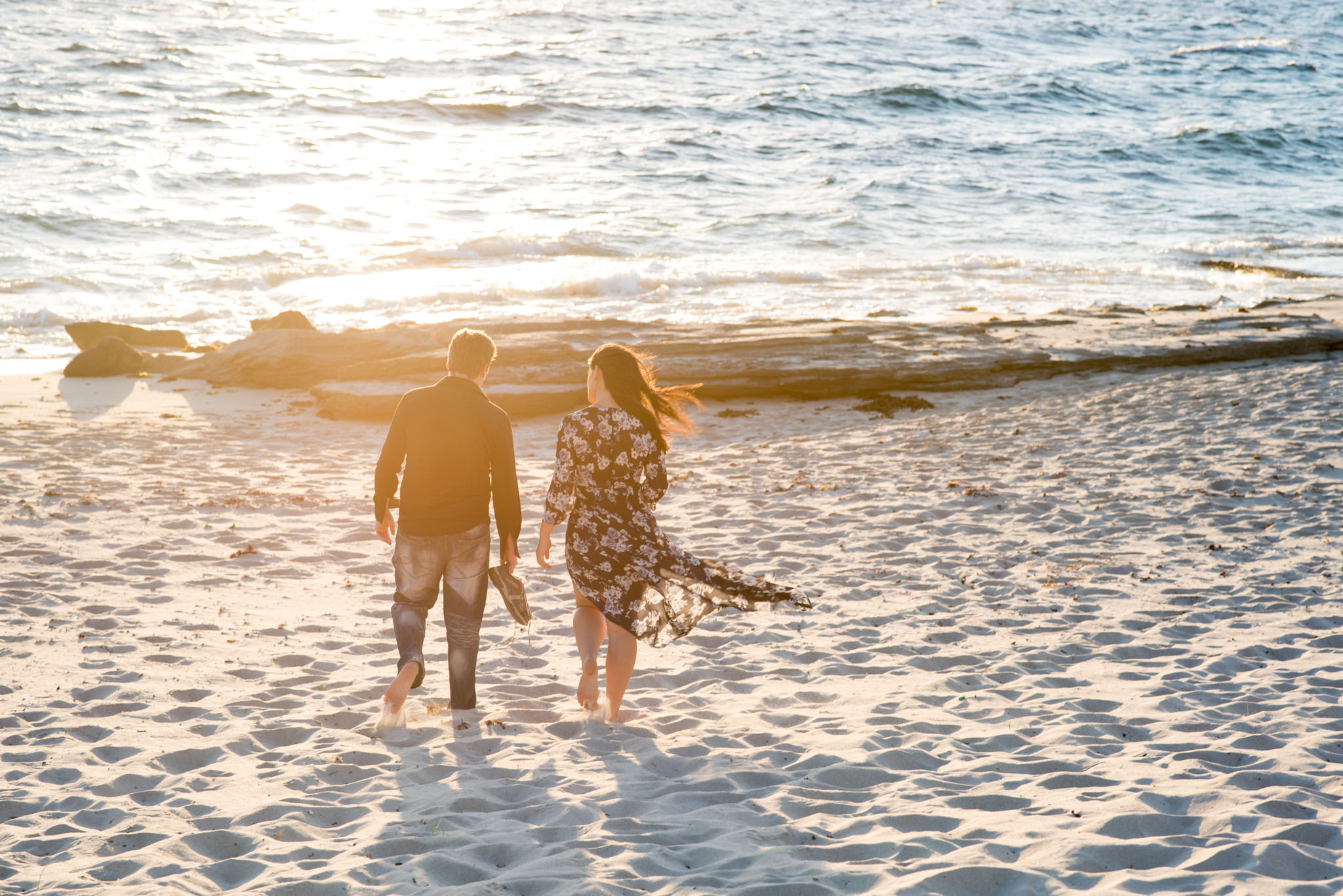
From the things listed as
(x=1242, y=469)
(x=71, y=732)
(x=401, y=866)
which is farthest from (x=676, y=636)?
(x=1242, y=469)

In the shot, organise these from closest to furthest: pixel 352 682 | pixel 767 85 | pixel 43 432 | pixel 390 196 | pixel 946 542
Result: pixel 352 682 < pixel 946 542 < pixel 43 432 < pixel 390 196 < pixel 767 85

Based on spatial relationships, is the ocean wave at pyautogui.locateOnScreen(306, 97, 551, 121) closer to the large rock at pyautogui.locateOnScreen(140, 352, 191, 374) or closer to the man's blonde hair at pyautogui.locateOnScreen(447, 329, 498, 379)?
the large rock at pyautogui.locateOnScreen(140, 352, 191, 374)

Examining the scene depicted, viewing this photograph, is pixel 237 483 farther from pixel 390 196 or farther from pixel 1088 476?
pixel 390 196

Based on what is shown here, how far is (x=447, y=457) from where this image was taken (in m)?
4.58

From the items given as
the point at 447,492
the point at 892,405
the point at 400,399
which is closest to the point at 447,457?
the point at 447,492

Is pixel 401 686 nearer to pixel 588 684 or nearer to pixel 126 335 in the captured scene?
pixel 588 684

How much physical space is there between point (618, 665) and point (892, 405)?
25.8ft

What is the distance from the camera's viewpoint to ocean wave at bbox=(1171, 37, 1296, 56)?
51.8 metres

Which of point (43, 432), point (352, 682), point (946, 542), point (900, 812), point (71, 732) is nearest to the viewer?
point (900, 812)

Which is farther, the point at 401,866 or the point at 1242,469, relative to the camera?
the point at 1242,469

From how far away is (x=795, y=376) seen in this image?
1229 cm

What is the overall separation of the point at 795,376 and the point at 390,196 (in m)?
19.9

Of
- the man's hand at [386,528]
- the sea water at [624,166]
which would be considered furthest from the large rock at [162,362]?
the man's hand at [386,528]

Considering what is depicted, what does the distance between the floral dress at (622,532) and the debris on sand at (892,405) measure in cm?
734
